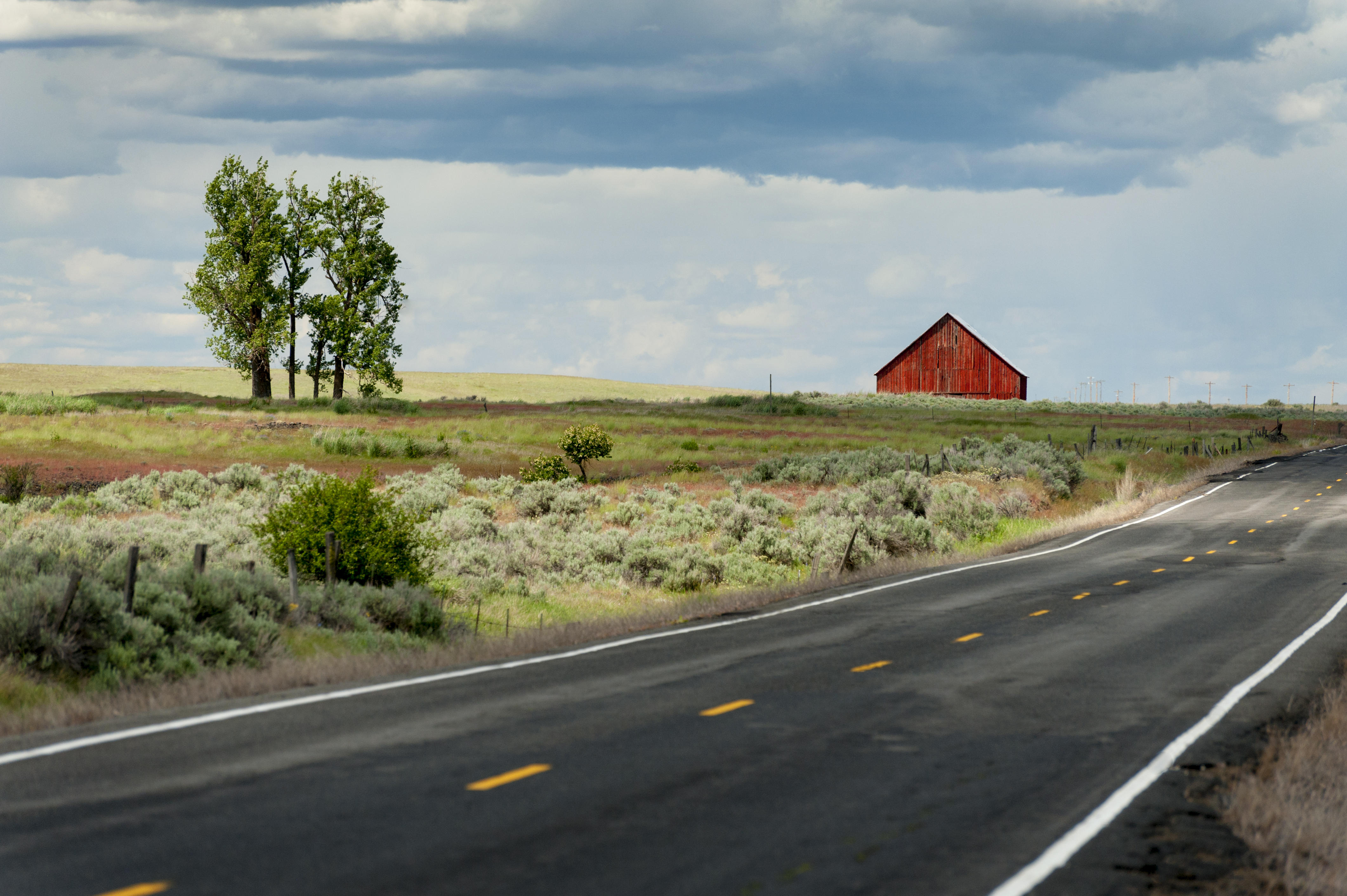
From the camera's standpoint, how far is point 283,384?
132000 millimetres

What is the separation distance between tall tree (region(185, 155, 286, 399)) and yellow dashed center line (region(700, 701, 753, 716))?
66919mm

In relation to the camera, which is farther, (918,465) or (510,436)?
(510,436)

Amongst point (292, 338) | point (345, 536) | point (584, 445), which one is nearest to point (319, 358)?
point (292, 338)

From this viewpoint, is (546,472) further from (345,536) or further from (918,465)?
(345,536)

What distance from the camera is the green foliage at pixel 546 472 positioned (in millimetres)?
40719

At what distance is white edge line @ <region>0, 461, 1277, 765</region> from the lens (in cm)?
868

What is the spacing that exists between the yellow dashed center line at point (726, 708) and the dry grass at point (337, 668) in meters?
3.49

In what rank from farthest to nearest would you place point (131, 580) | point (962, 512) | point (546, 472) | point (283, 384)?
point (283, 384)
point (546, 472)
point (962, 512)
point (131, 580)

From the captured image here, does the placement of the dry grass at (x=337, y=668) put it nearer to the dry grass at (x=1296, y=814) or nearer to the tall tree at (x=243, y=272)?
the dry grass at (x=1296, y=814)

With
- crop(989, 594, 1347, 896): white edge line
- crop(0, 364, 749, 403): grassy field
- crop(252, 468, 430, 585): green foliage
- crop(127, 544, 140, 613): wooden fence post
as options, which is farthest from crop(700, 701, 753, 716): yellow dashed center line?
crop(0, 364, 749, 403): grassy field

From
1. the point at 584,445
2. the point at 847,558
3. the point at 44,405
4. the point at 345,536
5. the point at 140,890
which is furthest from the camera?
the point at 44,405

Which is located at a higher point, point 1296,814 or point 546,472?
point 546,472

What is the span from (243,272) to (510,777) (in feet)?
232

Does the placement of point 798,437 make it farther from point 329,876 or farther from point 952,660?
point 329,876
